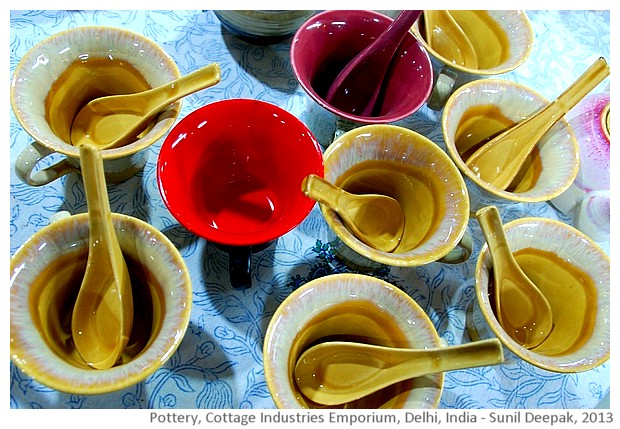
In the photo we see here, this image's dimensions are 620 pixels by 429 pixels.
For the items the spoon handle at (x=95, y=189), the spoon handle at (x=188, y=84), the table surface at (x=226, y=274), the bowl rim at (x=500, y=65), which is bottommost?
the table surface at (x=226, y=274)

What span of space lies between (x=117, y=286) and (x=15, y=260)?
0.10 metres

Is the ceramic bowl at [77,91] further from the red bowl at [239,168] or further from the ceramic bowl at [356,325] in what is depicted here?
the ceramic bowl at [356,325]

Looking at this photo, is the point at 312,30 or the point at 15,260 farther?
the point at 312,30

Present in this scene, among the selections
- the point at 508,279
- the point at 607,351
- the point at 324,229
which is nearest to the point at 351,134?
the point at 324,229

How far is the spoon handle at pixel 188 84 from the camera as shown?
2.13 ft

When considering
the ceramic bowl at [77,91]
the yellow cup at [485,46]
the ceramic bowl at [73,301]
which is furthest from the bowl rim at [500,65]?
the ceramic bowl at [73,301]

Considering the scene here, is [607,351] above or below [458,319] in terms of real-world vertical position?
above

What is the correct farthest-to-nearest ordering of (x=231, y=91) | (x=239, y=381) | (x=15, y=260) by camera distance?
1. (x=231, y=91)
2. (x=239, y=381)
3. (x=15, y=260)

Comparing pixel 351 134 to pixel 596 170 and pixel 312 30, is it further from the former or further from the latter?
pixel 596 170

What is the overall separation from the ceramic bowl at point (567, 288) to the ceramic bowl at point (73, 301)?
35 cm

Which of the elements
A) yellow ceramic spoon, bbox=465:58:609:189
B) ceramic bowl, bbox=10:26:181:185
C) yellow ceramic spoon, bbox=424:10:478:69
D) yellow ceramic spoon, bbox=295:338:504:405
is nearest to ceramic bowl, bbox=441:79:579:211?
yellow ceramic spoon, bbox=465:58:609:189

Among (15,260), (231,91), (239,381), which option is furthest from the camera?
(231,91)

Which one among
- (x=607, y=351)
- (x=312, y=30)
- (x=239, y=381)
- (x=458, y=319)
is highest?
(x=312, y=30)

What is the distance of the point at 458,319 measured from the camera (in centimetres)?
72
